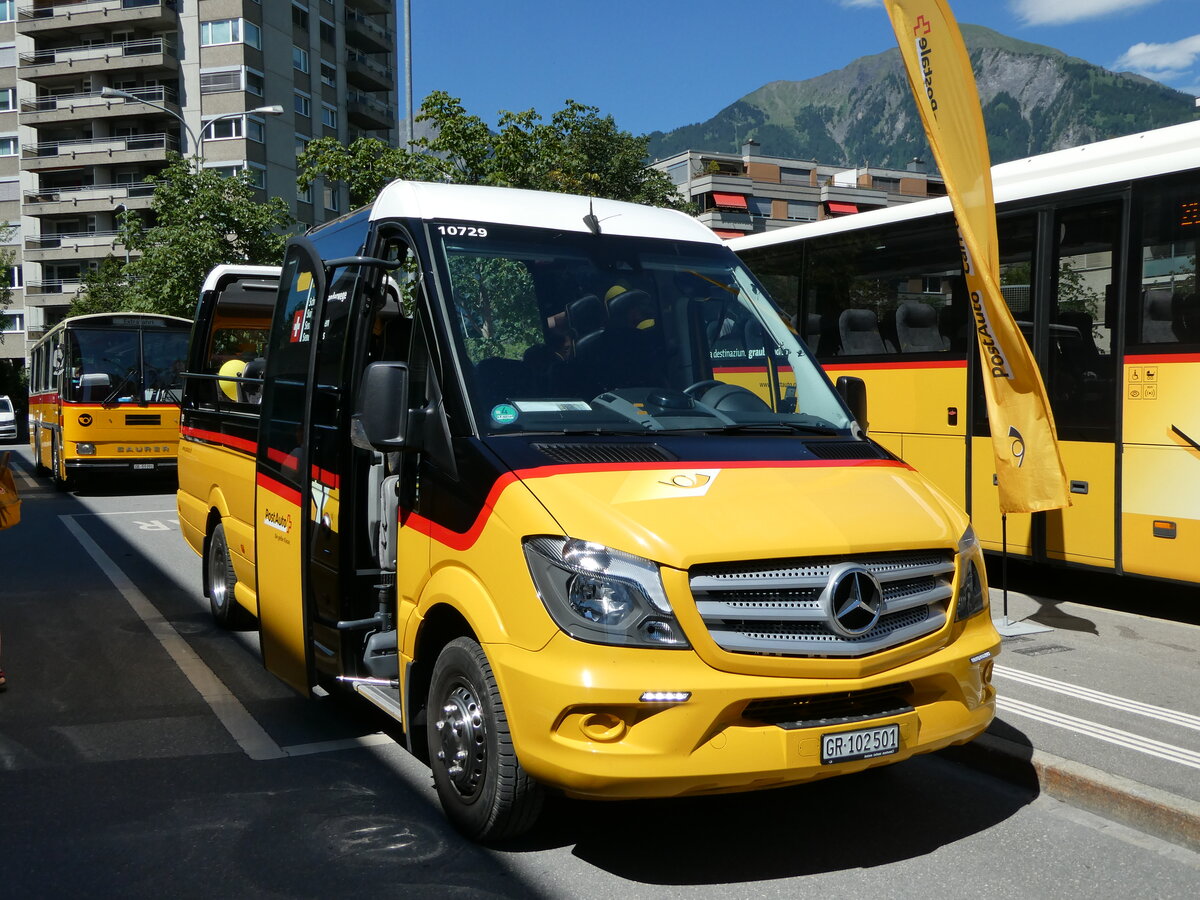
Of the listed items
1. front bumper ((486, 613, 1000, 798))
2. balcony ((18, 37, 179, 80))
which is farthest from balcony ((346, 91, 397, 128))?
front bumper ((486, 613, 1000, 798))

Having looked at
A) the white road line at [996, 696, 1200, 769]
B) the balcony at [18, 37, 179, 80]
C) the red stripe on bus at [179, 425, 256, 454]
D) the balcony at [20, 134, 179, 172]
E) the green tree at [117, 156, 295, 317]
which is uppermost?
the balcony at [18, 37, 179, 80]

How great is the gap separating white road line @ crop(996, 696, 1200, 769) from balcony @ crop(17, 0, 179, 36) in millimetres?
63771

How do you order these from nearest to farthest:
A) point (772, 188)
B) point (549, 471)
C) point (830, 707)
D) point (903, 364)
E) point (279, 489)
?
point (830, 707), point (549, 471), point (279, 489), point (903, 364), point (772, 188)

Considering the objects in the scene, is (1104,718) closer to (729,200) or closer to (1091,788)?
(1091,788)

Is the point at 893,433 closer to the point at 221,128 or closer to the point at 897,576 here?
the point at 897,576

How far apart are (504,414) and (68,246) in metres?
68.6

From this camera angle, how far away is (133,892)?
13.0 ft

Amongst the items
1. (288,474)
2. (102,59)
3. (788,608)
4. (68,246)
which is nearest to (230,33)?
(102,59)

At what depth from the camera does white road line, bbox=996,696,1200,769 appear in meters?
5.21

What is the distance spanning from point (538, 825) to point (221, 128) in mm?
59016

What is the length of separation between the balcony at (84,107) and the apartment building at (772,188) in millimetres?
45278

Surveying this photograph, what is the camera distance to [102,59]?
205 feet

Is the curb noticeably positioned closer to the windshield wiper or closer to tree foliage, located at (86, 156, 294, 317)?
the windshield wiper

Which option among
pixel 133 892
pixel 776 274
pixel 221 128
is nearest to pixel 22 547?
pixel 776 274
